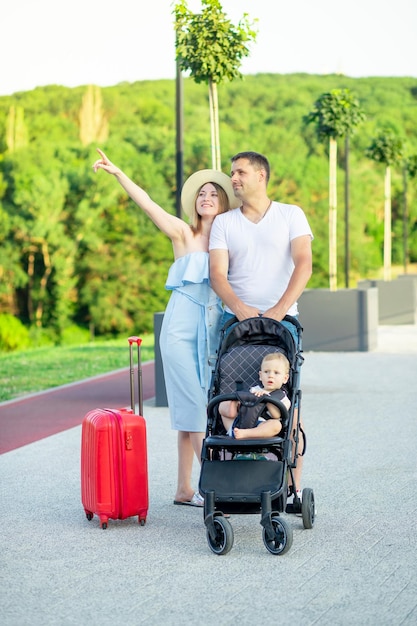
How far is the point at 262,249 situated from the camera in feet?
A: 20.5

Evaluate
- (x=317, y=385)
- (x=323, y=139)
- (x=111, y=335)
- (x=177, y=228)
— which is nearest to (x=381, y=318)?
(x=323, y=139)

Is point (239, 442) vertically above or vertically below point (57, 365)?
above

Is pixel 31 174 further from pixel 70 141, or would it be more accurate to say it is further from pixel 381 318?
pixel 381 318

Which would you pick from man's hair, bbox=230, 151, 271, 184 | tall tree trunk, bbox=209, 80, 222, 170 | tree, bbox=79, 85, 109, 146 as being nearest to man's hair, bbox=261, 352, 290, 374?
man's hair, bbox=230, 151, 271, 184

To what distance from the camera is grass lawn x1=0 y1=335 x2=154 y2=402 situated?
13.8 metres

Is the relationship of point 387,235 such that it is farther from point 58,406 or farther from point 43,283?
point 43,283

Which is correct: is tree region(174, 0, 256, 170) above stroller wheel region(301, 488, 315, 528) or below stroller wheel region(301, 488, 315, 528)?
above

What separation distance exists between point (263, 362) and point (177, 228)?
3.84 feet

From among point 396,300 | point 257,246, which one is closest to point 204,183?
point 257,246

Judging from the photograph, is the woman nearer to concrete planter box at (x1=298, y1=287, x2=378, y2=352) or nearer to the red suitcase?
the red suitcase

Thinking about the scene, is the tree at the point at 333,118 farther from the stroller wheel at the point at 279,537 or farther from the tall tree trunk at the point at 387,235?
the stroller wheel at the point at 279,537

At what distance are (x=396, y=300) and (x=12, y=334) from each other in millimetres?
31405

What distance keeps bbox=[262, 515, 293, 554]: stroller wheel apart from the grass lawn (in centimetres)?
716

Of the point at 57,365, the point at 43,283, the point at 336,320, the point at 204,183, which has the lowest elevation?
the point at 43,283
